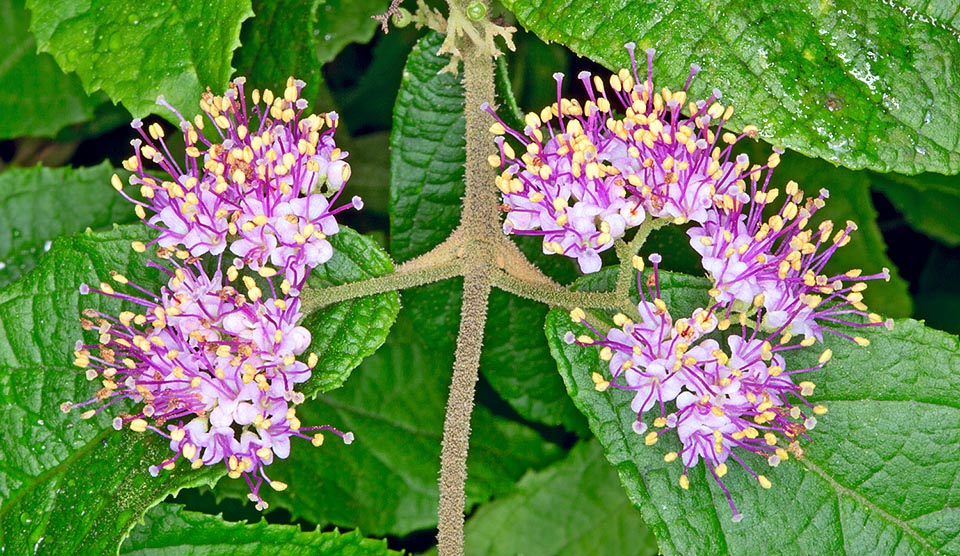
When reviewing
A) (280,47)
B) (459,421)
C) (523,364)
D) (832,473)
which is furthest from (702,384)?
(280,47)

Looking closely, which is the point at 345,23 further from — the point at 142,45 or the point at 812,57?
the point at 812,57

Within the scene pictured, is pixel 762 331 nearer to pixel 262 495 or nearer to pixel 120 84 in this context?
pixel 262 495

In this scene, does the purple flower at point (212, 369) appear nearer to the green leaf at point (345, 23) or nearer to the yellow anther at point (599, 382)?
the yellow anther at point (599, 382)

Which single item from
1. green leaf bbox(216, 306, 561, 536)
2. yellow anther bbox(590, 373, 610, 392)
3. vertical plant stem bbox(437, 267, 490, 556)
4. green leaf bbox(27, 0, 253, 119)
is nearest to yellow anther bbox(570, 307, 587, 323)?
yellow anther bbox(590, 373, 610, 392)

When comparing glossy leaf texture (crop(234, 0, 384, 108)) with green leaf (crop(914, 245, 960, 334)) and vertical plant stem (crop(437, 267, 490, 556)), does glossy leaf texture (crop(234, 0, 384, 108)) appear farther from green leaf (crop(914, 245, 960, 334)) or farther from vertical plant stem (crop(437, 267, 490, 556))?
green leaf (crop(914, 245, 960, 334))

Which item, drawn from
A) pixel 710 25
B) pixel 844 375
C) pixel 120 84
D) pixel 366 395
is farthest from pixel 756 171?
pixel 120 84

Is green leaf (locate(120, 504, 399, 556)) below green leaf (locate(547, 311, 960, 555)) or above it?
below
